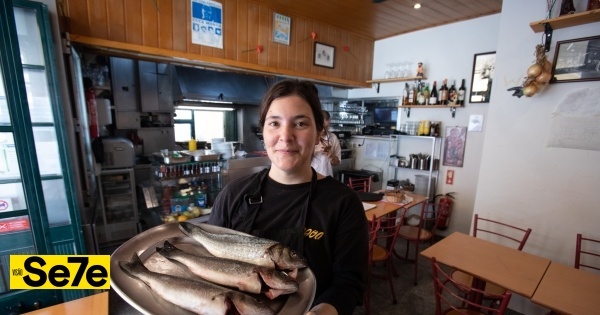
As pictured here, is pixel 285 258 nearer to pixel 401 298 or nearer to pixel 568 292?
pixel 568 292

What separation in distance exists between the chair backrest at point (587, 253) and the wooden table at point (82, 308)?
3318 millimetres

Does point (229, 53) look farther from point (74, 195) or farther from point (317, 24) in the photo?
A: point (74, 195)

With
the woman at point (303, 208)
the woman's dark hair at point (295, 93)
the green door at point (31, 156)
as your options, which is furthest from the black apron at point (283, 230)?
the green door at point (31, 156)

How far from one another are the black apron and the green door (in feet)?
6.08

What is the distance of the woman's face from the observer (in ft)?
2.79

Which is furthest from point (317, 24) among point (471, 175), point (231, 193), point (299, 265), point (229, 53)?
A: point (299, 265)

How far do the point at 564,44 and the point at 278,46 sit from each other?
2.90 m

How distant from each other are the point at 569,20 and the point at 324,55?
2.66 metres

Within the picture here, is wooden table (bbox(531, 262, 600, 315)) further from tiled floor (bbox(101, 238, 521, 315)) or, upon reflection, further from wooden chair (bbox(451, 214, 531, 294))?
tiled floor (bbox(101, 238, 521, 315))

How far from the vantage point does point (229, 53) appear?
306cm

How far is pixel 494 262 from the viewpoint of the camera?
5.95 ft

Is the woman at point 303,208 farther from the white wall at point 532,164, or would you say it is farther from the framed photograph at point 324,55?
the framed photograph at point 324,55

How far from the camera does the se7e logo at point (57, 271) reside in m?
0.75

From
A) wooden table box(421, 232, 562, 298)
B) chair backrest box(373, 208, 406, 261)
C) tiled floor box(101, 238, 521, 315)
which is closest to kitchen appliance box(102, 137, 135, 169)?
tiled floor box(101, 238, 521, 315)
